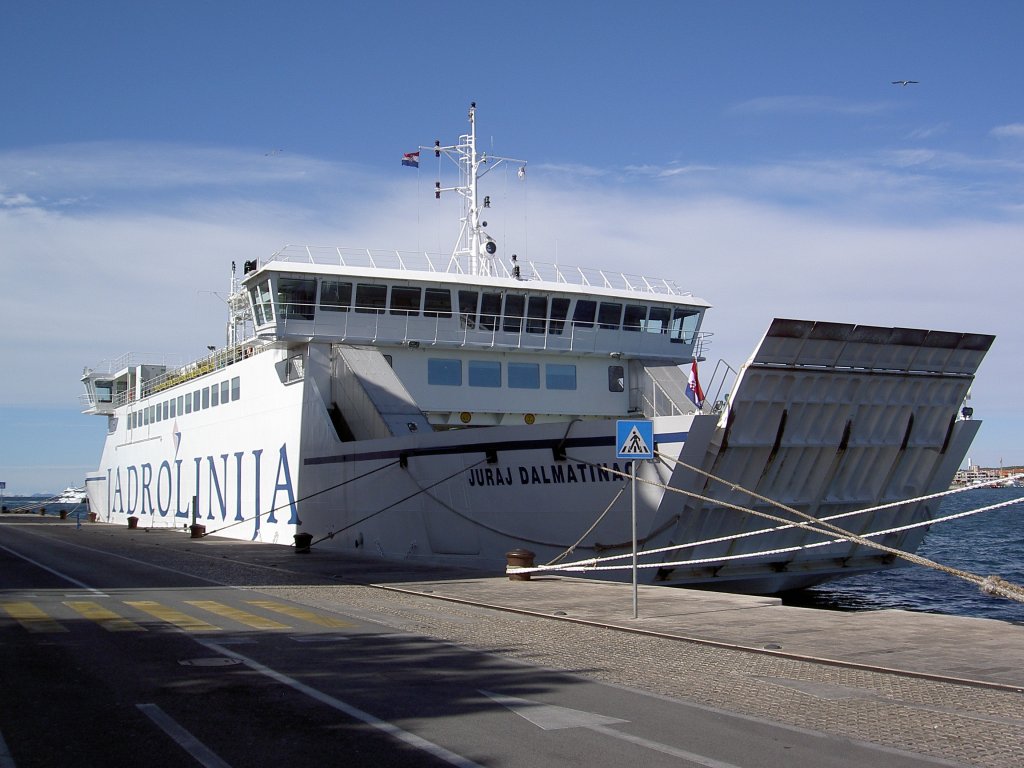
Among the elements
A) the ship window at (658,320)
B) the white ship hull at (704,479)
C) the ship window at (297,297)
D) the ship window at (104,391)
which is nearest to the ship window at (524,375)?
the ship window at (658,320)

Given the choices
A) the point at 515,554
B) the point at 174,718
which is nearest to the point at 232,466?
the point at 515,554

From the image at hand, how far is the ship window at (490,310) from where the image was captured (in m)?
25.9

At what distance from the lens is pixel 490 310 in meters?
26.0

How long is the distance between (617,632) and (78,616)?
6.56m

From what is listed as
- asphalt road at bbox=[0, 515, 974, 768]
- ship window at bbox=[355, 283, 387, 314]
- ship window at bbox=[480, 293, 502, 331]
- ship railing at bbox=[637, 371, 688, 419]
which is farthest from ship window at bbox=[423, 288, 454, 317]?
asphalt road at bbox=[0, 515, 974, 768]

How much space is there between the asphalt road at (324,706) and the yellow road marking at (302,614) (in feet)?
0.24

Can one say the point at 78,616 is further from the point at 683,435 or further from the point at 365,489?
Answer: the point at 365,489

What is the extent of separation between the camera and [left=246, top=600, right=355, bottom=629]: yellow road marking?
39.0 ft

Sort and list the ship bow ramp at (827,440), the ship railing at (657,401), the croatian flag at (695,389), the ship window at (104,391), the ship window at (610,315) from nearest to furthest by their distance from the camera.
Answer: the ship bow ramp at (827,440) → the croatian flag at (695,389) → the ship railing at (657,401) → the ship window at (610,315) → the ship window at (104,391)

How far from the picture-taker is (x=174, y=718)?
6.78 metres

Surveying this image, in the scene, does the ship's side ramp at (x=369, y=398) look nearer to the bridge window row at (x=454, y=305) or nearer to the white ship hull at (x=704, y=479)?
the white ship hull at (x=704, y=479)

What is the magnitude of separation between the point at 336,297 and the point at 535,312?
508 cm

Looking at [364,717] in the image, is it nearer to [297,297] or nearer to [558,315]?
[297,297]

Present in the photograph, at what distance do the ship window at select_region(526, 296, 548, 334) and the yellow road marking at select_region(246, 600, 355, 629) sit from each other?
1318 centimetres
